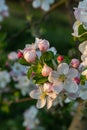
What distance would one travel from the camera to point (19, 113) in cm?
539

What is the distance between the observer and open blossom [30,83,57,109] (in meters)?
1.96

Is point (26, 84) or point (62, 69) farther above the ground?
point (26, 84)

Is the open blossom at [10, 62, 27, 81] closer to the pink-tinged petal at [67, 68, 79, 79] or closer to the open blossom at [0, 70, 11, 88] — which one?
the open blossom at [0, 70, 11, 88]

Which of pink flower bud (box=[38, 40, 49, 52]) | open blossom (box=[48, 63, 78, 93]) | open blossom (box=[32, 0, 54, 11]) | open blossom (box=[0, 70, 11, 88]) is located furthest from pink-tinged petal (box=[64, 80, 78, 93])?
open blossom (box=[0, 70, 11, 88])

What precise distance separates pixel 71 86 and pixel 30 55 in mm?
187

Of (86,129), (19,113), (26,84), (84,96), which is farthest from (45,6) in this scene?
(19,113)

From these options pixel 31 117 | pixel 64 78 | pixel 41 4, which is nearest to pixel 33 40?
pixel 31 117

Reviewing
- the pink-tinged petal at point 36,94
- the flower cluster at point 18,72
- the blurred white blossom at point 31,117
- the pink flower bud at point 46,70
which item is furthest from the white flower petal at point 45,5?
the pink flower bud at point 46,70

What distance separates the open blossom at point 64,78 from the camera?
1928 mm

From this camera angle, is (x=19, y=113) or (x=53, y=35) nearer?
(x=19, y=113)

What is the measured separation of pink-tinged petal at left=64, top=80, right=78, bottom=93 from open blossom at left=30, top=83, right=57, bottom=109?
0.06 m

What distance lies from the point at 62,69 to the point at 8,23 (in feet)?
24.8

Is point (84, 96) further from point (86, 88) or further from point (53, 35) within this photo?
point (53, 35)

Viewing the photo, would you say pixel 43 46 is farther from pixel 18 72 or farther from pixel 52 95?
pixel 18 72
